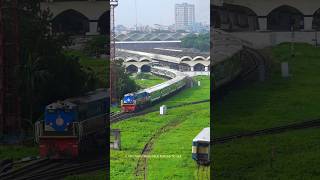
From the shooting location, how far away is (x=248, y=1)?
4363 millimetres

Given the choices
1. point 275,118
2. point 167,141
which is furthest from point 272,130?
point 167,141

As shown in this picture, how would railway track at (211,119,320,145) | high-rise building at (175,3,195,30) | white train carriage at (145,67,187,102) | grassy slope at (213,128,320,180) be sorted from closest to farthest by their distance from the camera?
high-rise building at (175,3,195,30), white train carriage at (145,67,187,102), grassy slope at (213,128,320,180), railway track at (211,119,320,145)

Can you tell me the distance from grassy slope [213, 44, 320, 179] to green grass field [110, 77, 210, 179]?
0.43 metres

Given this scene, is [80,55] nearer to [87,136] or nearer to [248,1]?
[87,136]

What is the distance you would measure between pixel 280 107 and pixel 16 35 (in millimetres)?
2477

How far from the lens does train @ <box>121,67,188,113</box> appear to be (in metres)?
4.01

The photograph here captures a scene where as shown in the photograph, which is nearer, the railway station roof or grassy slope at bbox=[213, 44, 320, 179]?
the railway station roof

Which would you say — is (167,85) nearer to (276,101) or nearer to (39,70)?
(276,101)

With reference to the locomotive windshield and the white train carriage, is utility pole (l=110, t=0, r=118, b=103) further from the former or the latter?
the white train carriage

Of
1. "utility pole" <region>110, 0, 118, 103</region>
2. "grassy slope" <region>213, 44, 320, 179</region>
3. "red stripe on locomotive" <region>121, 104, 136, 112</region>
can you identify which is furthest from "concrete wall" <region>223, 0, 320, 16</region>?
"red stripe on locomotive" <region>121, 104, 136, 112</region>

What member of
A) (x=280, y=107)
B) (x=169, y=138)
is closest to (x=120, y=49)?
(x=169, y=138)

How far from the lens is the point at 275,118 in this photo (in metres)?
4.30

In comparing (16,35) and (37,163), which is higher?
(16,35)

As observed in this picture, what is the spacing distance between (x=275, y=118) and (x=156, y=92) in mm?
1121
